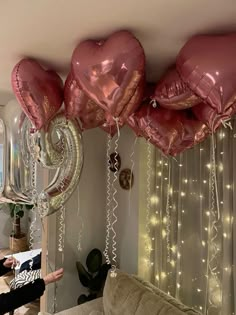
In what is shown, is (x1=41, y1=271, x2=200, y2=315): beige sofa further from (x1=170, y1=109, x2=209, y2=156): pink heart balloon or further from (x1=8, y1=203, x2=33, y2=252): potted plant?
(x1=8, y1=203, x2=33, y2=252): potted plant

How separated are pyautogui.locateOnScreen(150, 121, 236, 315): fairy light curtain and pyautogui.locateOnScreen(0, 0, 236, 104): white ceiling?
32.5 inches

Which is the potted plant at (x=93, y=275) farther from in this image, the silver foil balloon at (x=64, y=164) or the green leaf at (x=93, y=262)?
the silver foil balloon at (x=64, y=164)

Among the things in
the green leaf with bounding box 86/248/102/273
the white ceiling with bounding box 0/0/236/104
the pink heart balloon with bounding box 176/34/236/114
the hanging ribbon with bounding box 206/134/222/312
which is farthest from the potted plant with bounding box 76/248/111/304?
the pink heart balloon with bounding box 176/34/236/114

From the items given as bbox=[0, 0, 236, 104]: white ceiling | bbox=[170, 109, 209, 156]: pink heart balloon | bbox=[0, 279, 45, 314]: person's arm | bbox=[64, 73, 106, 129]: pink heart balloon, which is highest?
bbox=[0, 0, 236, 104]: white ceiling

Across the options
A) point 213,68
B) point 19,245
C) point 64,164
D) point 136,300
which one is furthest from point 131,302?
point 19,245

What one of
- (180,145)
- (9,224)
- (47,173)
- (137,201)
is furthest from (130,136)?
(9,224)

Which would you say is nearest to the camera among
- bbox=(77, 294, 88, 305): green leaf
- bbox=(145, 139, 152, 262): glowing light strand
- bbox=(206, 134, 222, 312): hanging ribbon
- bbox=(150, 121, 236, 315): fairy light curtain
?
bbox=(150, 121, 236, 315): fairy light curtain

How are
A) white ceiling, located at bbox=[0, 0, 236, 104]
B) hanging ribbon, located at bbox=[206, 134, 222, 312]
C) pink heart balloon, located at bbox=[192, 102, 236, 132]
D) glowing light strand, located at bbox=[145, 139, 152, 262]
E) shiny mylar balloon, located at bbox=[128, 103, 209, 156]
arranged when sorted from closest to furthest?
white ceiling, located at bbox=[0, 0, 236, 104]
pink heart balloon, located at bbox=[192, 102, 236, 132]
shiny mylar balloon, located at bbox=[128, 103, 209, 156]
hanging ribbon, located at bbox=[206, 134, 222, 312]
glowing light strand, located at bbox=[145, 139, 152, 262]

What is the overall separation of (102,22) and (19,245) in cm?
464

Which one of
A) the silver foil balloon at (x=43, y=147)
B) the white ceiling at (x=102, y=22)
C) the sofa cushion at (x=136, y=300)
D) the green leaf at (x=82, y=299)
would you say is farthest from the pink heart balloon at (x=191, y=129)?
the green leaf at (x=82, y=299)

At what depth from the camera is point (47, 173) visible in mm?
2516

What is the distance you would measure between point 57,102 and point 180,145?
0.75 m

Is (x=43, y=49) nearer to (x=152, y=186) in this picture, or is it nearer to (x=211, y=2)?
(x=211, y=2)

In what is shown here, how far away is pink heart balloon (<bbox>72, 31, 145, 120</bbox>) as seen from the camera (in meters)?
1.03
